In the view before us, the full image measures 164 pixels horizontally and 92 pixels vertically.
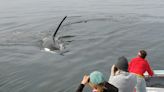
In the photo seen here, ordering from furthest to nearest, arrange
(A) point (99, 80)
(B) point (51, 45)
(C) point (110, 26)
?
(C) point (110, 26) → (B) point (51, 45) → (A) point (99, 80)

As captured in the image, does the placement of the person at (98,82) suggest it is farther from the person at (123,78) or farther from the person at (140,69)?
the person at (140,69)

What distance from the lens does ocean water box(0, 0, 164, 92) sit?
2025 centimetres

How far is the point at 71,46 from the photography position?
28562mm

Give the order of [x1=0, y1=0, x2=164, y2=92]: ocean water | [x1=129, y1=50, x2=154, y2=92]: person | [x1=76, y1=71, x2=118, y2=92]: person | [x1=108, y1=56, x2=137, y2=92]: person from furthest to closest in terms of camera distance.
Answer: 1. [x1=0, y1=0, x2=164, y2=92]: ocean water
2. [x1=129, y1=50, x2=154, y2=92]: person
3. [x1=108, y1=56, x2=137, y2=92]: person
4. [x1=76, y1=71, x2=118, y2=92]: person

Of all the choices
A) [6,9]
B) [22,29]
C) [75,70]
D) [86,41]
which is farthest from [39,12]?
[75,70]

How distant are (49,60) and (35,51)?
3228mm

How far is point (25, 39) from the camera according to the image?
106 feet

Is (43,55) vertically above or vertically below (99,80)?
below

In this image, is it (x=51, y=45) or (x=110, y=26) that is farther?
(x=110, y=26)

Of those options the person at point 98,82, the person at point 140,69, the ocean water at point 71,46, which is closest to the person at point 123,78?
the person at point 98,82

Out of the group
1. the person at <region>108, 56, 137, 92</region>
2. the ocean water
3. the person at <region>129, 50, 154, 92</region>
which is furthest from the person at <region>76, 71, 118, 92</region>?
the ocean water

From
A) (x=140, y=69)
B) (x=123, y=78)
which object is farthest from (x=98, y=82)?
(x=140, y=69)

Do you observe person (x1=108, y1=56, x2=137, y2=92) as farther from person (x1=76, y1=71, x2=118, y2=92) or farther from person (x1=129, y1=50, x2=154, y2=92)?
person (x1=129, y1=50, x2=154, y2=92)

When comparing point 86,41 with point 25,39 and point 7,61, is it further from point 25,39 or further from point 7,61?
point 7,61
